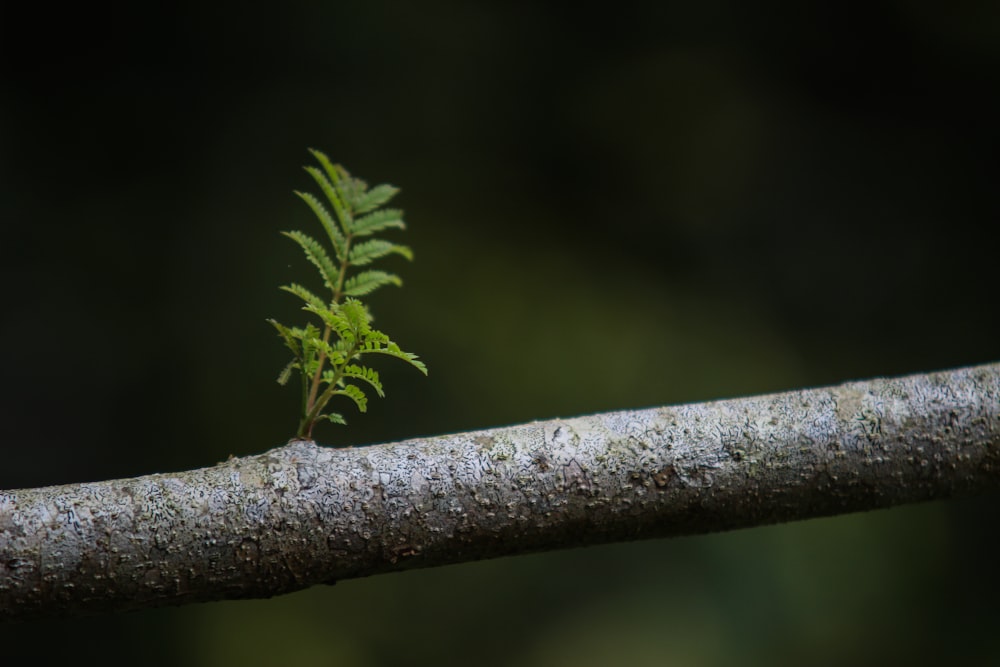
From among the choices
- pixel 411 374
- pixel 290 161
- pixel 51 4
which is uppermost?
pixel 51 4

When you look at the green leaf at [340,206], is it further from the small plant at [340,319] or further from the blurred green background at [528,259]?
the blurred green background at [528,259]

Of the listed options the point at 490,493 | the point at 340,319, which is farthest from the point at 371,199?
the point at 490,493

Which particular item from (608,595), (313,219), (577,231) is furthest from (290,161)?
(608,595)

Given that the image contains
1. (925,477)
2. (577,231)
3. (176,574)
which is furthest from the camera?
(577,231)

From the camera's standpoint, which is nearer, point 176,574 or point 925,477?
point 176,574

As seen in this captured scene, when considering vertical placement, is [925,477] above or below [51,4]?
below

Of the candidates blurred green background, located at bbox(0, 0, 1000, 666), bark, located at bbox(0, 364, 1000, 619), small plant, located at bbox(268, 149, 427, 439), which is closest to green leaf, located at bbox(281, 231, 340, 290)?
small plant, located at bbox(268, 149, 427, 439)

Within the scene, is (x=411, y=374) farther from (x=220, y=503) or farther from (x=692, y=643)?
(x=220, y=503)

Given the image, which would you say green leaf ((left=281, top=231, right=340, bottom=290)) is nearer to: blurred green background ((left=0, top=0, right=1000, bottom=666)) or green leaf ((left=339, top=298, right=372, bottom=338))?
green leaf ((left=339, top=298, right=372, bottom=338))
